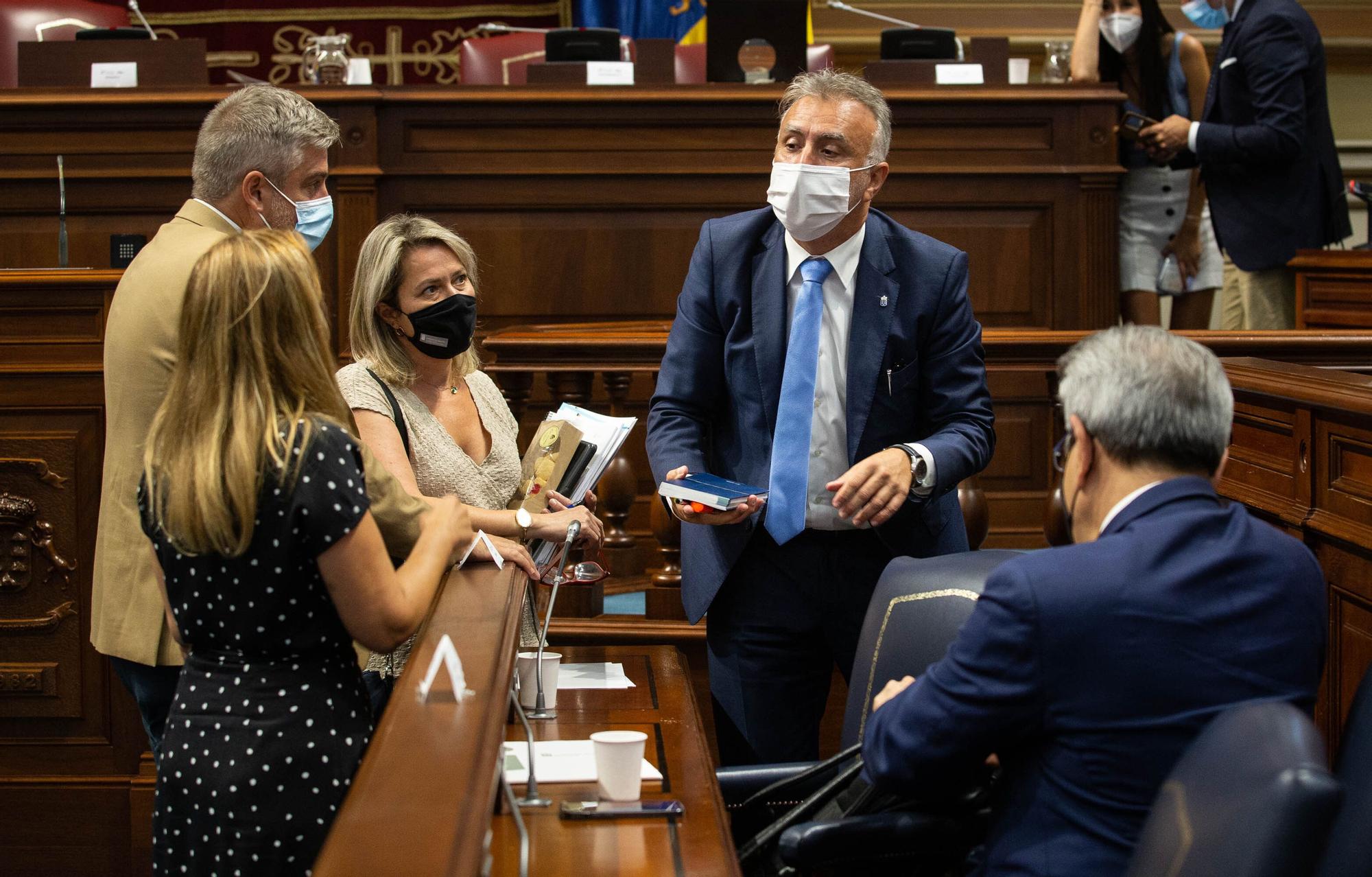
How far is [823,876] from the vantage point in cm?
206

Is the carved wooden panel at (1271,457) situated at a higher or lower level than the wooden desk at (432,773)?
higher

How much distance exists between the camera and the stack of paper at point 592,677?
2.06 m

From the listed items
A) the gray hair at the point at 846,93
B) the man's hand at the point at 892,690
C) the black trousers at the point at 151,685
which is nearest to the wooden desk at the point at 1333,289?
the gray hair at the point at 846,93

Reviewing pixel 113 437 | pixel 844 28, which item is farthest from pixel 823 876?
pixel 844 28

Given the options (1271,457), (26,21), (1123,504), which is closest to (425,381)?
(1123,504)

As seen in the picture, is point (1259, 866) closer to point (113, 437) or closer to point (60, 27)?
point (113, 437)

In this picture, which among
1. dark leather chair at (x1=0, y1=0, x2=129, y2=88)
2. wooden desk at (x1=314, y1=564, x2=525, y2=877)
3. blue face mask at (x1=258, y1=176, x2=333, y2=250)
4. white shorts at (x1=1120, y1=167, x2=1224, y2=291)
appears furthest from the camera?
dark leather chair at (x1=0, y1=0, x2=129, y2=88)

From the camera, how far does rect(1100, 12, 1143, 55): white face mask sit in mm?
4672

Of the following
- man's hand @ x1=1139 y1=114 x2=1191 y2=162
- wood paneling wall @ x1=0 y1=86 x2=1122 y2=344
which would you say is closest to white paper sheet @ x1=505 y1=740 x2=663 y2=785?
wood paneling wall @ x1=0 y1=86 x2=1122 y2=344

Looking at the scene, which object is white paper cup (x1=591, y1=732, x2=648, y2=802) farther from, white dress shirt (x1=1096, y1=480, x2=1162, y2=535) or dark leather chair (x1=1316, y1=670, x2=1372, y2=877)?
dark leather chair (x1=1316, y1=670, x2=1372, y2=877)

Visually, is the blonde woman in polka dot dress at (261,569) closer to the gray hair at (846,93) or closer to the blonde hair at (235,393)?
the blonde hair at (235,393)

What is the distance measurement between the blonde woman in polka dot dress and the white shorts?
11.5 feet

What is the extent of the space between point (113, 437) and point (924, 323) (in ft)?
3.92

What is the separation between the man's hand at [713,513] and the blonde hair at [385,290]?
0.48 m
